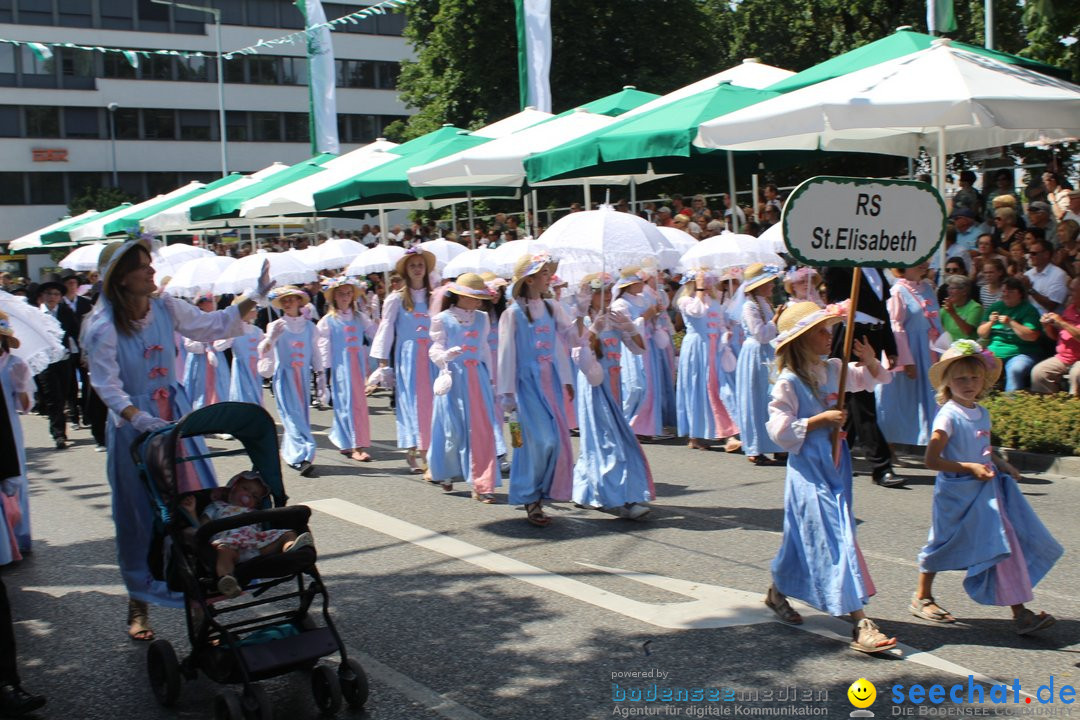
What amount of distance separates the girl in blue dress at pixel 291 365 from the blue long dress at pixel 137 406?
528 centimetres

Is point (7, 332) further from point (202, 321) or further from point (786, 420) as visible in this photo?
point (786, 420)

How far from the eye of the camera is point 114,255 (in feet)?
19.8

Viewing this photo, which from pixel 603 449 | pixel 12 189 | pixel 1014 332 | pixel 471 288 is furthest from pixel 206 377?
pixel 12 189

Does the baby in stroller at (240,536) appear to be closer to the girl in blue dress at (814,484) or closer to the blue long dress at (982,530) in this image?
the girl in blue dress at (814,484)

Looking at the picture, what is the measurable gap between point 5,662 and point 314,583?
1368 millimetres

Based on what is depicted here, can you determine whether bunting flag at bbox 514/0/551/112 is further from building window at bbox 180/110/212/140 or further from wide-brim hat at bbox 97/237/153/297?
building window at bbox 180/110/212/140

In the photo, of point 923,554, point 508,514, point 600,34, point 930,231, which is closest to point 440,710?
point 923,554

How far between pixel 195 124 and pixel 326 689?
61.1 m

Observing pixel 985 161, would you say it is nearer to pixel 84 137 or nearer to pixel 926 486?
pixel 926 486

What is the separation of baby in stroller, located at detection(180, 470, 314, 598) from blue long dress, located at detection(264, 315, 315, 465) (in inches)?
234

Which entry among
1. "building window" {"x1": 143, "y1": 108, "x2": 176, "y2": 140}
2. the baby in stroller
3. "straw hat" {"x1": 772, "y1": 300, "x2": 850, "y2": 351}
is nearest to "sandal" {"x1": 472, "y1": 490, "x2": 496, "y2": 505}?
the baby in stroller

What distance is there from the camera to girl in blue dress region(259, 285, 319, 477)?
11.6m

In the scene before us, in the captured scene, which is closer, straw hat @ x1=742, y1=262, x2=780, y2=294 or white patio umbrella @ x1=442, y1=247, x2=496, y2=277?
straw hat @ x1=742, y1=262, x2=780, y2=294

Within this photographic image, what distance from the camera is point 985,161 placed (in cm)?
1869
